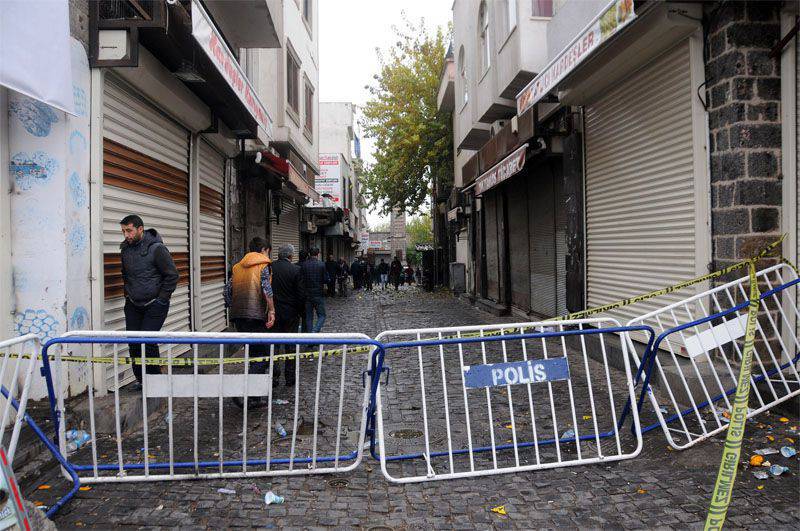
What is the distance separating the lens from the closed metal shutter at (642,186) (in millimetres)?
6477

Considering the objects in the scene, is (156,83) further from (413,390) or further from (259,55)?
(259,55)

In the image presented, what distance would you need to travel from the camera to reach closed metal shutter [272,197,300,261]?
1661 centimetres

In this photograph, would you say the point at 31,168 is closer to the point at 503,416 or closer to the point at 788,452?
the point at 503,416

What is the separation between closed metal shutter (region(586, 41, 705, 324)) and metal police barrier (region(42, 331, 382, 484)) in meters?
4.09

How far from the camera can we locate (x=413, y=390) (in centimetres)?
684

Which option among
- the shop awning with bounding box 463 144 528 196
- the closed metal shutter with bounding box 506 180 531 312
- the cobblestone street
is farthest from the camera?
the closed metal shutter with bounding box 506 180 531 312

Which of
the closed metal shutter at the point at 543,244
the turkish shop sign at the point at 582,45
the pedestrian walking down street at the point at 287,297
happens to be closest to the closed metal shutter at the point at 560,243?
the closed metal shutter at the point at 543,244

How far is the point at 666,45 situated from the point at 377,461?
18.5 ft

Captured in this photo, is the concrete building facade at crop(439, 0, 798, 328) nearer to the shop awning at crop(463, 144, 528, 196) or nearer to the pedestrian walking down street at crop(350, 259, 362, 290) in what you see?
the shop awning at crop(463, 144, 528, 196)

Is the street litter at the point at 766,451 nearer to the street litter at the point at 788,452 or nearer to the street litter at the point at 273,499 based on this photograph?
the street litter at the point at 788,452

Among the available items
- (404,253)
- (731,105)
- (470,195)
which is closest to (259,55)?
(470,195)

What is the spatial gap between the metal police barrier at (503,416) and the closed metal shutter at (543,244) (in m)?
4.25

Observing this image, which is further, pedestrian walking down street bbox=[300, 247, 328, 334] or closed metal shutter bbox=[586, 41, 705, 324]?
pedestrian walking down street bbox=[300, 247, 328, 334]

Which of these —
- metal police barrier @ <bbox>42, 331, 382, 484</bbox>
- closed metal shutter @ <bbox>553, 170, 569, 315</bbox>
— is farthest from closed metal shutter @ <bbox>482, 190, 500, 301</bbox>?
metal police barrier @ <bbox>42, 331, 382, 484</bbox>
